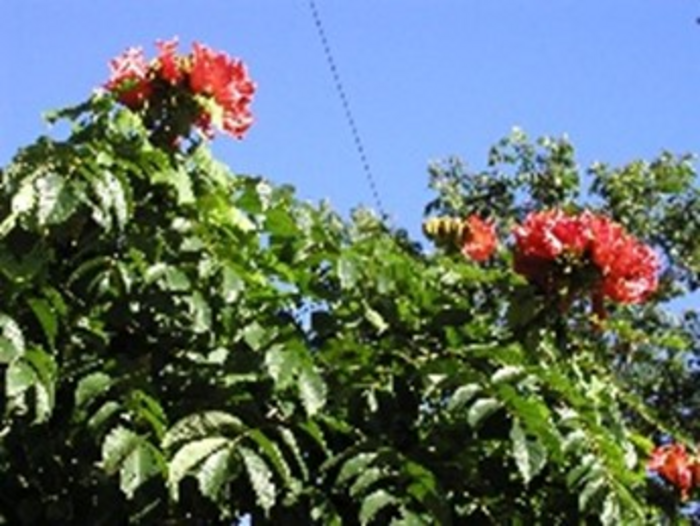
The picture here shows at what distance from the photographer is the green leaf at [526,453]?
2.56 metres

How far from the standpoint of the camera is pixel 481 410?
2627mm

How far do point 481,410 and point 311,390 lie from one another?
34 centimetres

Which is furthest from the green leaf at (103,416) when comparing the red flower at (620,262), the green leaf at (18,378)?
the red flower at (620,262)

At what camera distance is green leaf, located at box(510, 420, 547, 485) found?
2.56 metres

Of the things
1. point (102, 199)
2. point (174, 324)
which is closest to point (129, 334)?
point (174, 324)

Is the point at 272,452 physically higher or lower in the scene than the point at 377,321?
lower

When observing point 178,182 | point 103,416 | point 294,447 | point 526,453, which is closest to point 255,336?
point 294,447

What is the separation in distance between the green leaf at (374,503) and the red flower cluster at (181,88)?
3.52ft

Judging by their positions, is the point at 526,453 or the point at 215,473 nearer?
the point at 215,473

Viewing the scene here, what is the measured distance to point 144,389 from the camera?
262cm

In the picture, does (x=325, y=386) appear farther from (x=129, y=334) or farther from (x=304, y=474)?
(x=129, y=334)

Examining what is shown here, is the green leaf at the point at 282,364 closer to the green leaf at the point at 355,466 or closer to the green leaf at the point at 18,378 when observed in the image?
the green leaf at the point at 355,466

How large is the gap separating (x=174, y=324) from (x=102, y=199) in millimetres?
318

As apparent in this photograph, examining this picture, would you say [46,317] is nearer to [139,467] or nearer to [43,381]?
[43,381]
